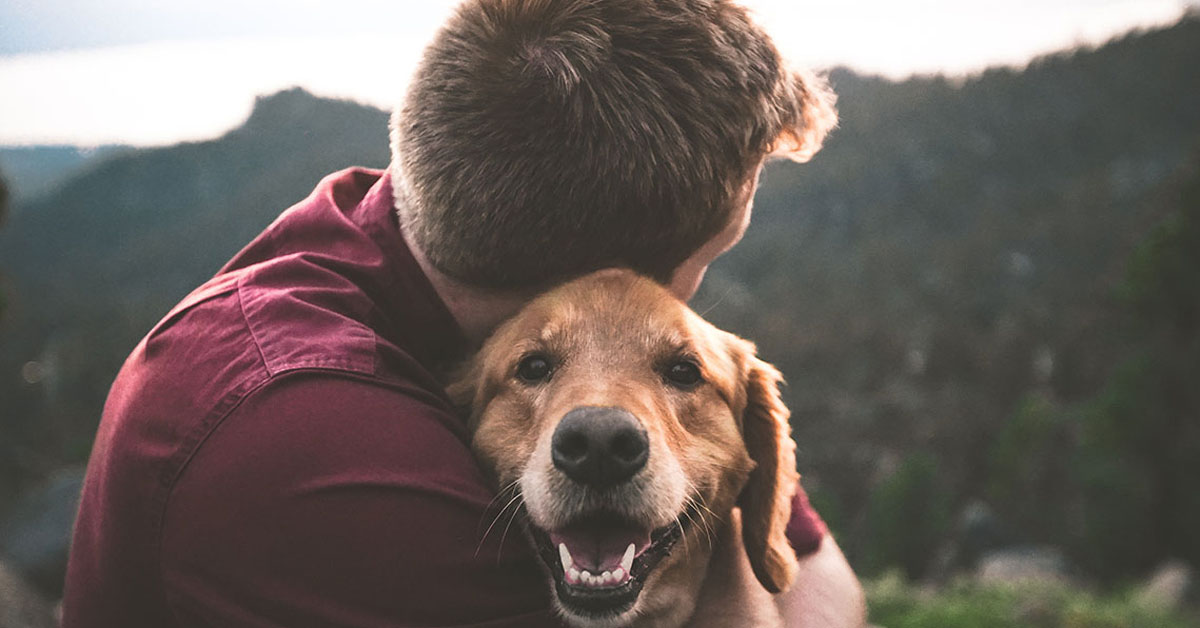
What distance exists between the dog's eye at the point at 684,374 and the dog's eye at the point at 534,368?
384 mm

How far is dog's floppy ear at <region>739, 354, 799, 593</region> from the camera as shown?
118 inches

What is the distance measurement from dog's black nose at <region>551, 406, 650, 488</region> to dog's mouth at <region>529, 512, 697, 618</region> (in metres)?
0.15

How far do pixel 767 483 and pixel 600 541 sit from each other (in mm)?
741

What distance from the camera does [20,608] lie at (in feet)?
22.7

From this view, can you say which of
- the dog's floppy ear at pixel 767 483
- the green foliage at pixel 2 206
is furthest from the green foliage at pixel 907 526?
the dog's floppy ear at pixel 767 483

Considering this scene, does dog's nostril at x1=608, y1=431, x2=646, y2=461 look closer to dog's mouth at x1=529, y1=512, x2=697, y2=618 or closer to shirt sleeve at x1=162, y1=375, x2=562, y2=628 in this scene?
dog's mouth at x1=529, y1=512, x2=697, y2=618

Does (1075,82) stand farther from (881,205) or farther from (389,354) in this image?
(389,354)

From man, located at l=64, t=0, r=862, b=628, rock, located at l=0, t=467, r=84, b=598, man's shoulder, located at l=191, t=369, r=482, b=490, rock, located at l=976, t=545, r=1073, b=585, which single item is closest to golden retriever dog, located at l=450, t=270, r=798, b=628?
man, located at l=64, t=0, r=862, b=628

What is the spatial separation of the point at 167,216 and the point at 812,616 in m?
36.6

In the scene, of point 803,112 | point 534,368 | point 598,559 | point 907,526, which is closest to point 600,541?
point 598,559

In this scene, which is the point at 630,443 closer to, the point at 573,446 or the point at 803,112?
the point at 573,446

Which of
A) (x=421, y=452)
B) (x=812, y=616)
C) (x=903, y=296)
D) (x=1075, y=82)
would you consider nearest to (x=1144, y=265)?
(x=812, y=616)

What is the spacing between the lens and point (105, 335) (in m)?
37.8

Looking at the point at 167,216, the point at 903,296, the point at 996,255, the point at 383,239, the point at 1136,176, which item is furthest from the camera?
the point at 1136,176
